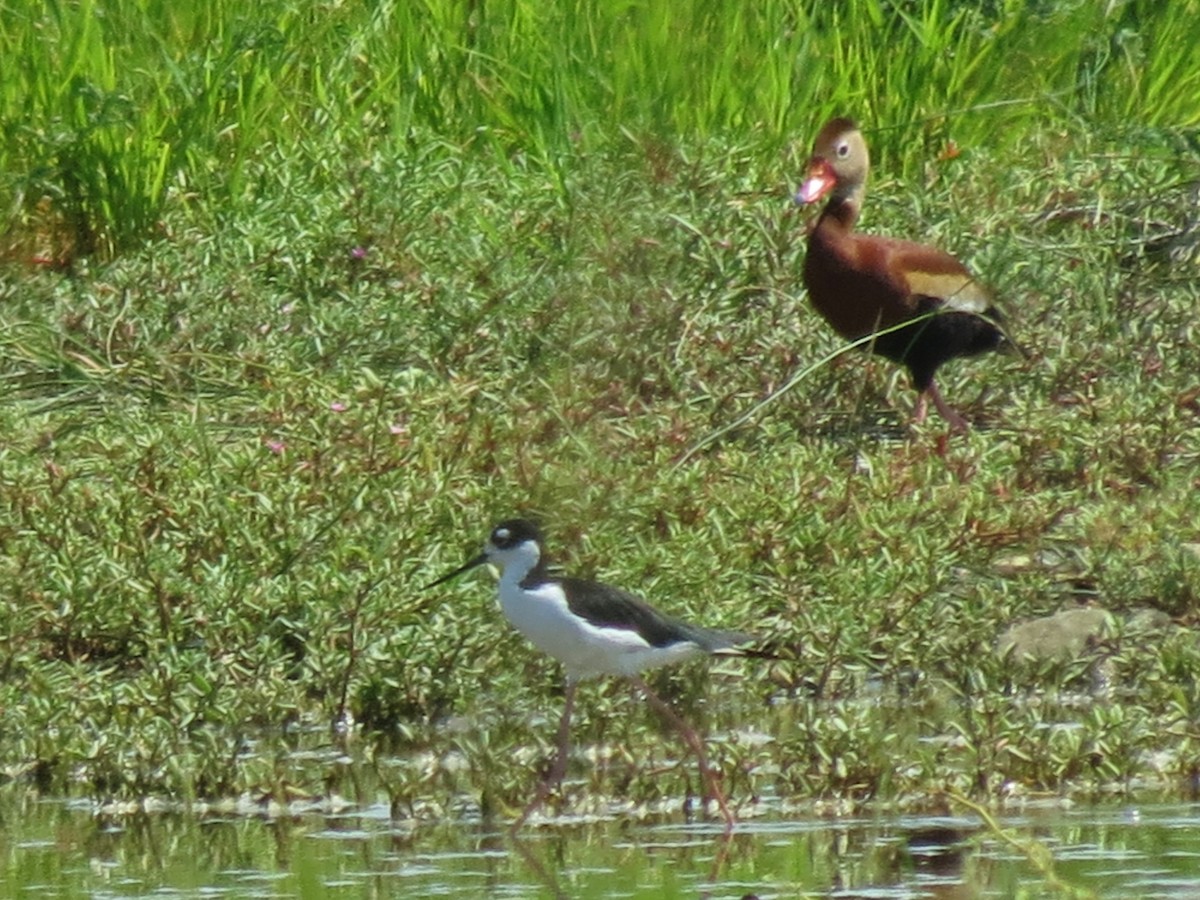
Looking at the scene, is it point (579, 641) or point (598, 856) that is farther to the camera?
point (579, 641)

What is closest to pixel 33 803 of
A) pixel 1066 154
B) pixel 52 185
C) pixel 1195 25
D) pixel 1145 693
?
pixel 1145 693

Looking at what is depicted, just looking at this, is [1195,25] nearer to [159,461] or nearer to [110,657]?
[159,461]

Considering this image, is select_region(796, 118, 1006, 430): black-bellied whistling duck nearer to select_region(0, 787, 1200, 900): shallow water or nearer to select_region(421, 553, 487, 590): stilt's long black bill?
select_region(421, 553, 487, 590): stilt's long black bill

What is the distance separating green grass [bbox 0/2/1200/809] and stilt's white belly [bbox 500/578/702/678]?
0.18 meters

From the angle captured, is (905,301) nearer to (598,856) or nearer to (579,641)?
(579,641)

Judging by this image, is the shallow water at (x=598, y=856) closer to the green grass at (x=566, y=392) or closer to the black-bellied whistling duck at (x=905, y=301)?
the green grass at (x=566, y=392)

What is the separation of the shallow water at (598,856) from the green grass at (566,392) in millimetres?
136

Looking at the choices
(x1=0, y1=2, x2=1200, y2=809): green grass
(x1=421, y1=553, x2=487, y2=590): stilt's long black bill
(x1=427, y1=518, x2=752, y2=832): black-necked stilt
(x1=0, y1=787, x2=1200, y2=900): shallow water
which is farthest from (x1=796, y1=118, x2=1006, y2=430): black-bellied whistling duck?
(x1=0, y1=787, x2=1200, y2=900): shallow water

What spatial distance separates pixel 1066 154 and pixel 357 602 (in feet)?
16.2

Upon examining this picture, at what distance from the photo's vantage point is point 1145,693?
641 cm

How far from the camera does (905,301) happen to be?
8750 mm

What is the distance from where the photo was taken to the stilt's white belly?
19.6ft

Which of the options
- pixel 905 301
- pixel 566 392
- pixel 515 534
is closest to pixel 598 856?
pixel 515 534

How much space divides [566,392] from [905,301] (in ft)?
3.69
